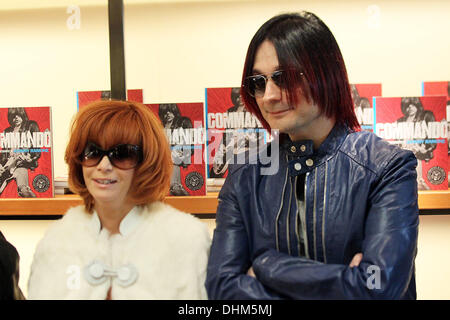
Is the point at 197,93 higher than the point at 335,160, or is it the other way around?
the point at 197,93

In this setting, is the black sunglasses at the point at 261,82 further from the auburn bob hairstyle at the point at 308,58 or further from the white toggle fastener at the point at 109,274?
the white toggle fastener at the point at 109,274

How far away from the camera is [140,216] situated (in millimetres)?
1521

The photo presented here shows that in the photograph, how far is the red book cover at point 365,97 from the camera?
184cm

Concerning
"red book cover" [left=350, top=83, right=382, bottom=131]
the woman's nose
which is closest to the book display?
"red book cover" [left=350, top=83, right=382, bottom=131]

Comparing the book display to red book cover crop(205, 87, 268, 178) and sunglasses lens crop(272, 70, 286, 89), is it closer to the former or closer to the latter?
red book cover crop(205, 87, 268, 178)

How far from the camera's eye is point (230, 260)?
1347mm

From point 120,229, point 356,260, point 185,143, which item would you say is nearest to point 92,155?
point 120,229

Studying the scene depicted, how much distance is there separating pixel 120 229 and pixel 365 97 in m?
1.11

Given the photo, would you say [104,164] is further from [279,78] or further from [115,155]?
[279,78]

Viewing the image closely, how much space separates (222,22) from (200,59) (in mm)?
182

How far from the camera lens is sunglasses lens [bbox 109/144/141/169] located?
1429mm

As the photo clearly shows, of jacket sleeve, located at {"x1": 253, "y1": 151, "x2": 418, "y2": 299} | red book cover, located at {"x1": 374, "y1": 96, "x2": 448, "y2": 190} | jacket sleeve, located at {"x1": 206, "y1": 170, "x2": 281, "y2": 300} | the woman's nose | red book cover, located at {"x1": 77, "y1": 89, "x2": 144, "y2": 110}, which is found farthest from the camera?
red book cover, located at {"x1": 77, "y1": 89, "x2": 144, "y2": 110}

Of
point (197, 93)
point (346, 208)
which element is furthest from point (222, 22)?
point (346, 208)

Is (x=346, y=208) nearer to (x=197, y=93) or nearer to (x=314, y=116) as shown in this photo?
(x=314, y=116)
